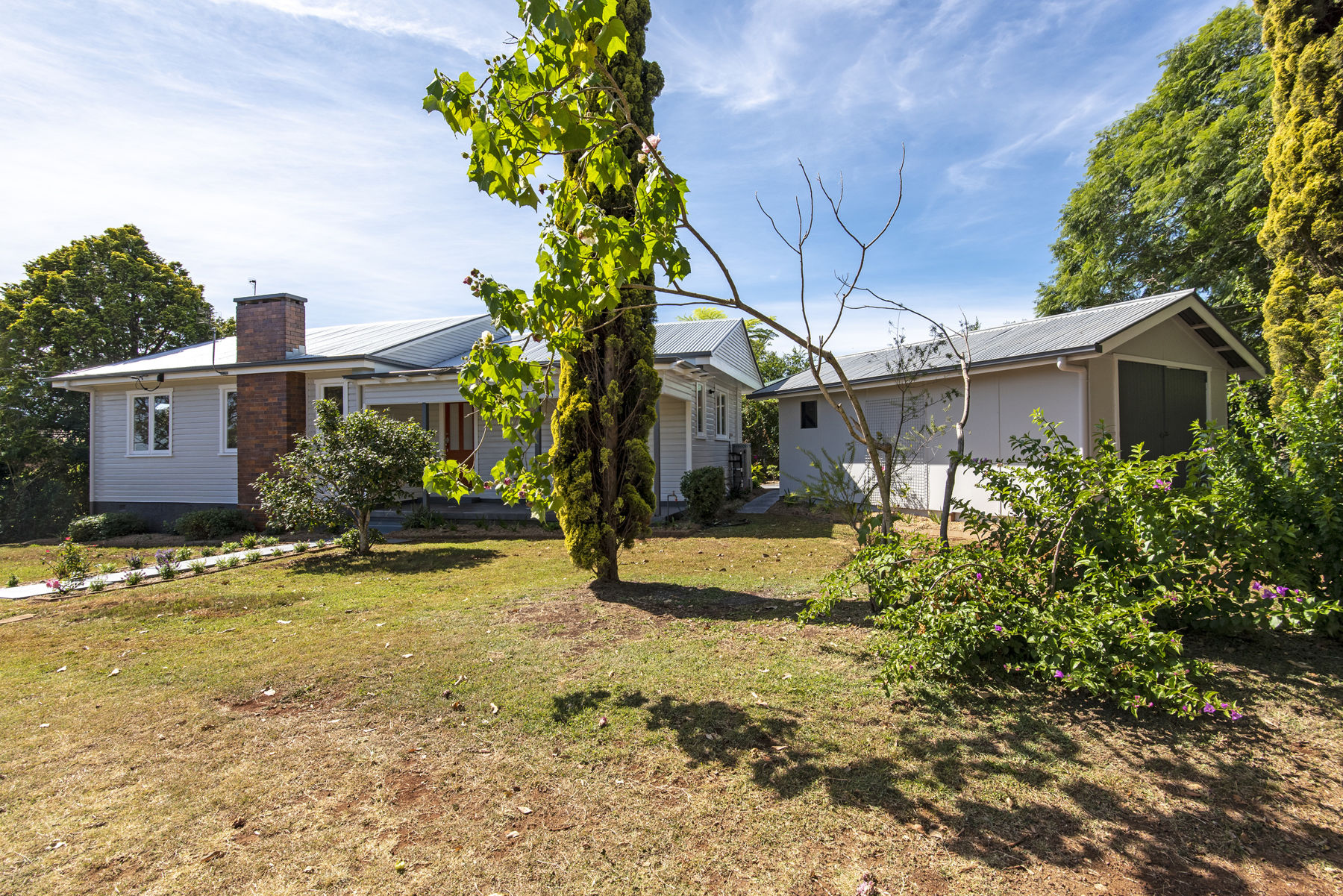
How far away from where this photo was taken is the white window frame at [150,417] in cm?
1552

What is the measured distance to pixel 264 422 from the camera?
13922 mm

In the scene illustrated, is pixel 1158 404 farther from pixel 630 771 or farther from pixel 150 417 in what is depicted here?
pixel 150 417

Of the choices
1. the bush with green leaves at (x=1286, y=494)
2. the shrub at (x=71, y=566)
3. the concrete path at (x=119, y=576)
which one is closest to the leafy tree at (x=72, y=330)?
the concrete path at (x=119, y=576)

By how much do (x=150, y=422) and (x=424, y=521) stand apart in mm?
8846

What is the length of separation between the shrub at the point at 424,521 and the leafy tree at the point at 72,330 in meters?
10.2

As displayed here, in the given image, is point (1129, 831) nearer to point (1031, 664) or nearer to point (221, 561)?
point (1031, 664)

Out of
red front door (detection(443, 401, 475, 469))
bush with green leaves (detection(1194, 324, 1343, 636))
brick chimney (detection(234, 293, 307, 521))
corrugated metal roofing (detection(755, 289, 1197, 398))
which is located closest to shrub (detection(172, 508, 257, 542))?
brick chimney (detection(234, 293, 307, 521))

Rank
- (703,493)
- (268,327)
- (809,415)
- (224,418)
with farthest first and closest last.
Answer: (809,415)
(224,418)
(268,327)
(703,493)

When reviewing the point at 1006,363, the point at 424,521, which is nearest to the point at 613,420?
the point at 424,521

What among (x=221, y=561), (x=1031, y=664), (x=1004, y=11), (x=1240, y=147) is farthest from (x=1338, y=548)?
(x=1240, y=147)

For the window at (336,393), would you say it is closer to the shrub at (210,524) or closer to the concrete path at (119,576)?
the shrub at (210,524)

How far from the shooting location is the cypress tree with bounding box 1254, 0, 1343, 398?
7648mm

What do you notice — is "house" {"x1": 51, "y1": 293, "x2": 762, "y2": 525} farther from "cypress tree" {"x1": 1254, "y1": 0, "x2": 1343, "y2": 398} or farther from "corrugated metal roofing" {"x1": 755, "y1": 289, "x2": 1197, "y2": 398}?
"cypress tree" {"x1": 1254, "y1": 0, "x2": 1343, "y2": 398}

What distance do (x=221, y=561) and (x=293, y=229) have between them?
200 inches
